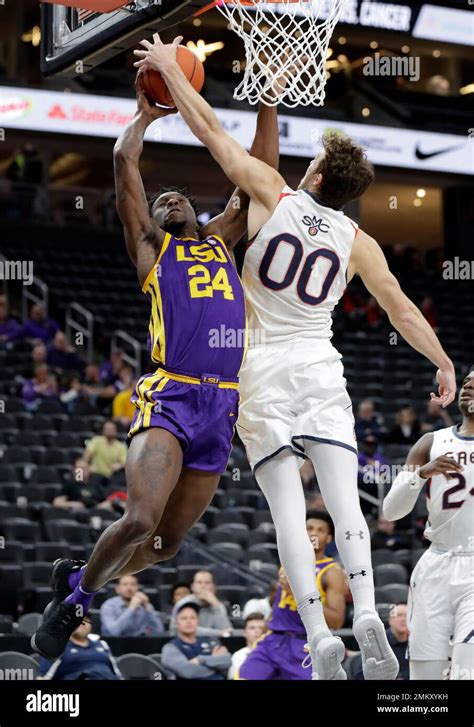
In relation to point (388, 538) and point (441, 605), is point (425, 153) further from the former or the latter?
point (441, 605)

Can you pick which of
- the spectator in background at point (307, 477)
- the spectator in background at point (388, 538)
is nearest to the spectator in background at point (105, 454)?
the spectator in background at point (307, 477)

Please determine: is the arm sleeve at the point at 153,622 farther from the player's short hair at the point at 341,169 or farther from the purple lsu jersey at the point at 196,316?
the player's short hair at the point at 341,169

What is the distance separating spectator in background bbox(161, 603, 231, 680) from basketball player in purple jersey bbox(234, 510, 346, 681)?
1.28m

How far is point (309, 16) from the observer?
19.2 ft

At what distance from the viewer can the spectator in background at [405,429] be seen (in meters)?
15.3

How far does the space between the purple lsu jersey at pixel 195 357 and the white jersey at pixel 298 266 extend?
0.49 feet

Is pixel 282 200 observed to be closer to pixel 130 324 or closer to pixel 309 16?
pixel 309 16

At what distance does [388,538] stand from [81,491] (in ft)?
11.0

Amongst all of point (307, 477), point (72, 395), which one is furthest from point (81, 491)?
point (72, 395)

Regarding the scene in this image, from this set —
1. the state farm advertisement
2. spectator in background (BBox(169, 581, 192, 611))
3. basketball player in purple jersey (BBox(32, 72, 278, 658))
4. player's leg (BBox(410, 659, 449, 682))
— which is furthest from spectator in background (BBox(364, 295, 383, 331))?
basketball player in purple jersey (BBox(32, 72, 278, 658))

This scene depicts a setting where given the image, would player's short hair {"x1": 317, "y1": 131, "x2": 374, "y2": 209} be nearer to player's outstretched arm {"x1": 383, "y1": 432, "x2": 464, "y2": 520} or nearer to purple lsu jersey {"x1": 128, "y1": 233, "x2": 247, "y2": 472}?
purple lsu jersey {"x1": 128, "y1": 233, "x2": 247, "y2": 472}

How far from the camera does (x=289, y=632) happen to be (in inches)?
285

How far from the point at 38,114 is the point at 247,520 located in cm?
947

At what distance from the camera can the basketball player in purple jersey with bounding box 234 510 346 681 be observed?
7.14 m
